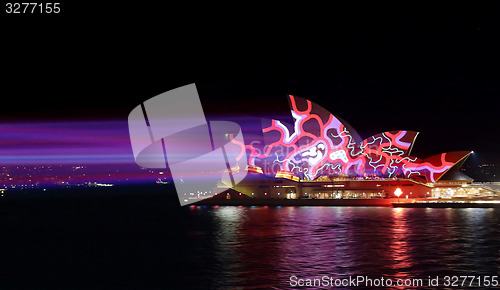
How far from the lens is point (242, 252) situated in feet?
104

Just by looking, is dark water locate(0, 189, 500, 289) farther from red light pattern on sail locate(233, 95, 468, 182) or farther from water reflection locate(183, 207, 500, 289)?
red light pattern on sail locate(233, 95, 468, 182)

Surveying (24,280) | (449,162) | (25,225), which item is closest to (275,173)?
(449,162)

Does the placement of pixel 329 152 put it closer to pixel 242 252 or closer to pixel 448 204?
pixel 448 204

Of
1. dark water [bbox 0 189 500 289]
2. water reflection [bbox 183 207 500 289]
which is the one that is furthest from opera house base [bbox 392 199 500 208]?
dark water [bbox 0 189 500 289]

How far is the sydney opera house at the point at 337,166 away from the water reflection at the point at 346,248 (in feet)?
60.3

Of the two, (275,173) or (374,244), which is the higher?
(275,173)

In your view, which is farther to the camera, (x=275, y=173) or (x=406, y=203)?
(x=275, y=173)

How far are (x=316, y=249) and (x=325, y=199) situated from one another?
40735 mm

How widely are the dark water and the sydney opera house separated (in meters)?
19.1

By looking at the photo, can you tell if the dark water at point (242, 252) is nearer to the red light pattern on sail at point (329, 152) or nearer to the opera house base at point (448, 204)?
the opera house base at point (448, 204)

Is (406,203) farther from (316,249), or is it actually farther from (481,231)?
(316,249)

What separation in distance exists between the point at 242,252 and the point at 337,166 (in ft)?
135

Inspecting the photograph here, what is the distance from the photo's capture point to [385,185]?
73188 millimetres

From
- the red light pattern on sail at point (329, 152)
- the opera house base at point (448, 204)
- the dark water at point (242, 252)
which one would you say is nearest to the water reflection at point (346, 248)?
the dark water at point (242, 252)
